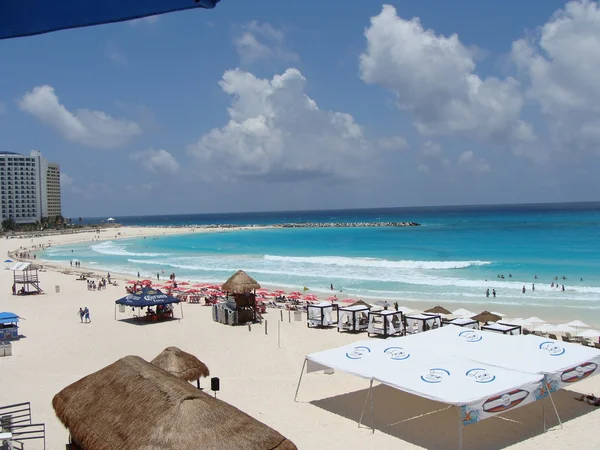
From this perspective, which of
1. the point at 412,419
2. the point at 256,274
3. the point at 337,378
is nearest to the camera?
the point at 412,419

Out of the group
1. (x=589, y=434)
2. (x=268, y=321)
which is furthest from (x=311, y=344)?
(x=589, y=434)

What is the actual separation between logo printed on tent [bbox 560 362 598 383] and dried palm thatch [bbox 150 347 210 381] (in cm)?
779

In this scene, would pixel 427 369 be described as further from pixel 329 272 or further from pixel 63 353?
pixel 329 272

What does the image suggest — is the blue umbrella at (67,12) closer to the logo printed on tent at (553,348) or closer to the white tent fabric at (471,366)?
the white tent fabric at (471,366)

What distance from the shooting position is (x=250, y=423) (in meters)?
6.97

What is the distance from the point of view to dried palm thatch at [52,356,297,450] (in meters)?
6.61

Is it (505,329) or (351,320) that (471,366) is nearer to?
(505,329)

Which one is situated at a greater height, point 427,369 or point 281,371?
point 427,369

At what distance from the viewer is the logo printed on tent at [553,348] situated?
11828 mm

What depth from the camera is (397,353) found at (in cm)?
1198

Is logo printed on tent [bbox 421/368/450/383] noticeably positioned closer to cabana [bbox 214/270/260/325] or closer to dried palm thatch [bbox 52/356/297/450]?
dried palm thatch [bbox 52/356/297/450]

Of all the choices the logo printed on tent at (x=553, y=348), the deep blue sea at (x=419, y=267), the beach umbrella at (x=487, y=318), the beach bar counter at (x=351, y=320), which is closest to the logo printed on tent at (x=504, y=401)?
the logo printed on tent at (x=553, y=348)

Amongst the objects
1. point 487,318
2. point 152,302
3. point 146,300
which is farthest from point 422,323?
point 146,300

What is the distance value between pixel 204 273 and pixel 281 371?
3065cm
